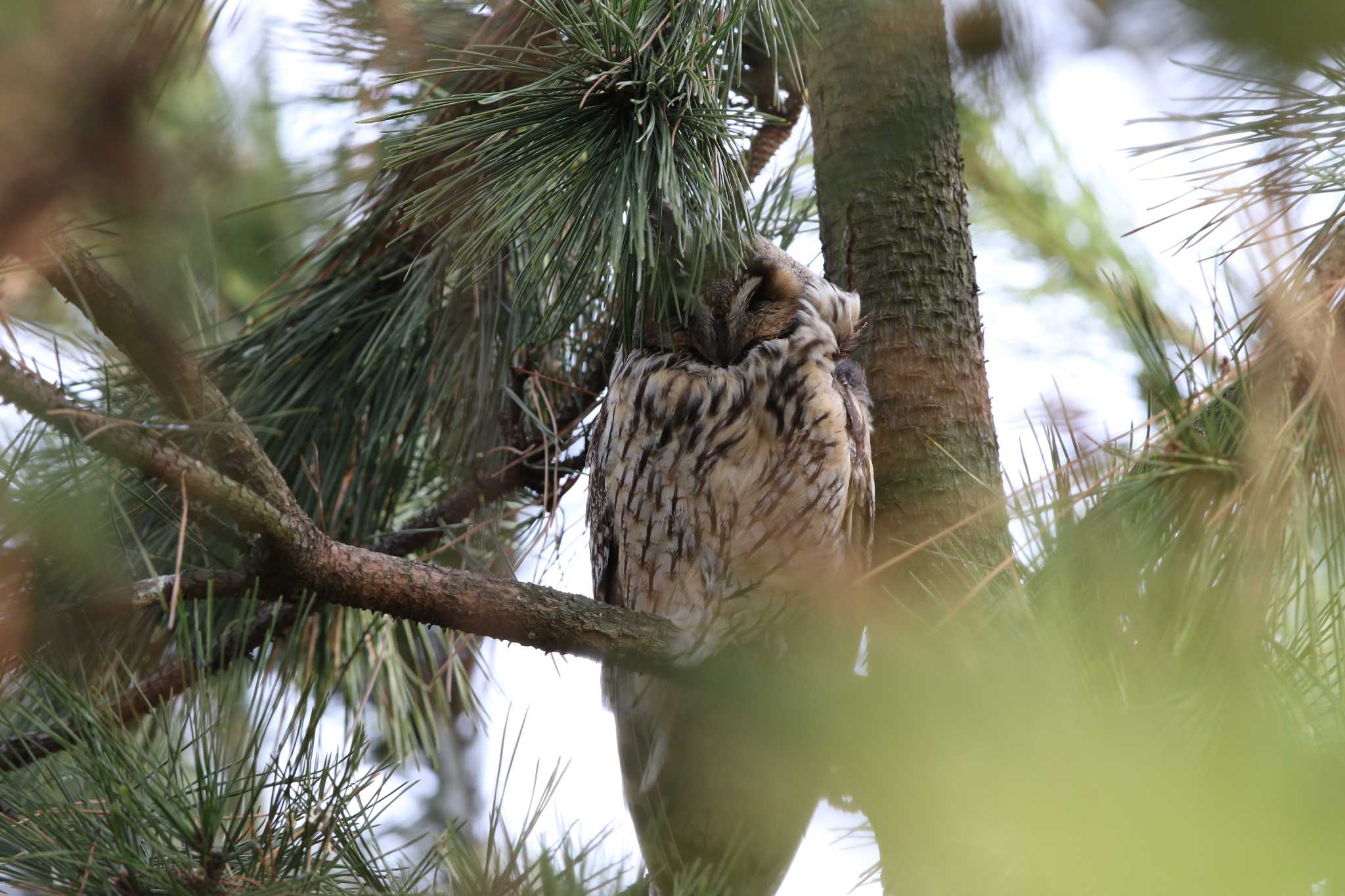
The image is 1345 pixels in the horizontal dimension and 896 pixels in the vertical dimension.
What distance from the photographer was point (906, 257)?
1754 mm

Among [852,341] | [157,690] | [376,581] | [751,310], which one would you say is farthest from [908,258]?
[157,690]

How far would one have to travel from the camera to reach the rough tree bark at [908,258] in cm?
168

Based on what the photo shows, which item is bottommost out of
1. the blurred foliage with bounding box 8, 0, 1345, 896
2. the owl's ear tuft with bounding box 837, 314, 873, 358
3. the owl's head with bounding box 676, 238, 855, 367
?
the blurred foliage with bounding box 8, 0, 1345, 896

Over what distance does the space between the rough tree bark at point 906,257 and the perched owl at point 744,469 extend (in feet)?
0.23

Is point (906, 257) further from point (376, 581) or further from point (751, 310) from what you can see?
point (376, 581)

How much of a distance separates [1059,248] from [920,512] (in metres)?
0.99

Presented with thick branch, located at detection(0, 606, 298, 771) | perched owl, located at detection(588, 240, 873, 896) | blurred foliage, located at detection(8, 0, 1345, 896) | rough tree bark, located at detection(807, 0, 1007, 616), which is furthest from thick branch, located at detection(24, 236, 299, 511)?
rough tree bark, located at detection(807, 0, 1007, 616)

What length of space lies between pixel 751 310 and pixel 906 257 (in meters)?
0.28

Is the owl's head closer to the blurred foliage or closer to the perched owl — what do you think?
the perched owl

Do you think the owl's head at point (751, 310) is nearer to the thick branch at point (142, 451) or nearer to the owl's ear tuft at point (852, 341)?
the owl's ear tuft at point (852, 341)

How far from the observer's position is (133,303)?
94 cm

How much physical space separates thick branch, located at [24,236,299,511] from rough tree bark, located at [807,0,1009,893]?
2.93 feet

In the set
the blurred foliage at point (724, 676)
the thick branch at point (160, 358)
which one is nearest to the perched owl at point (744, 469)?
the blurred foliage at point (724, 676)

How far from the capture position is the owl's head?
1803 mm
